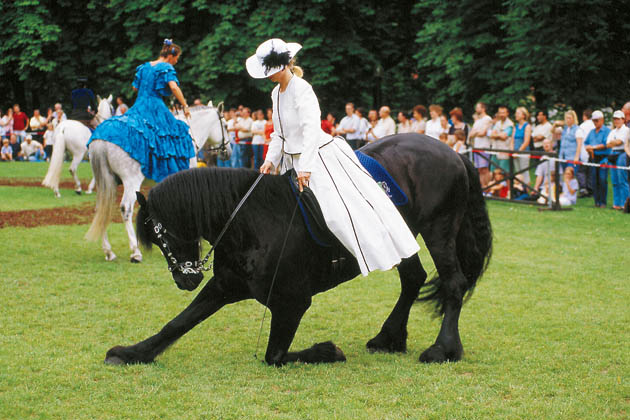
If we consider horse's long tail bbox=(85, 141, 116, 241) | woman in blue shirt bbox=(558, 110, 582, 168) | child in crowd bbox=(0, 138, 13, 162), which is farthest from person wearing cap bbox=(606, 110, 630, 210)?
child in crowd bbox=(0, 138, 13, 162)

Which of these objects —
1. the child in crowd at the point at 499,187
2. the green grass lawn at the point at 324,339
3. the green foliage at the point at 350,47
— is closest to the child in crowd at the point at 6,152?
the green foliage at the point at 350,47

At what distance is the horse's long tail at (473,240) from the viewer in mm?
6188

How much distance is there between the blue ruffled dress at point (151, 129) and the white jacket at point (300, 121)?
404 centimetres

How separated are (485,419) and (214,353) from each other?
2.37 metres

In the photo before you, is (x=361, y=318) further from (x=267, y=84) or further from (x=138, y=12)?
→ (x=138, y=12)

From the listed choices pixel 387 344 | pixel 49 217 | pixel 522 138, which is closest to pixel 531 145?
pixel 522 138

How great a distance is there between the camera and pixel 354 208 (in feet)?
17.4

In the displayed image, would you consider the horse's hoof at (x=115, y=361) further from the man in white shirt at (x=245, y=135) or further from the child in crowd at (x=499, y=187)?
the man in white shirt at (x=245, y=135)

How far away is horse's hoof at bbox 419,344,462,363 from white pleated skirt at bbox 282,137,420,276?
82 centimetres

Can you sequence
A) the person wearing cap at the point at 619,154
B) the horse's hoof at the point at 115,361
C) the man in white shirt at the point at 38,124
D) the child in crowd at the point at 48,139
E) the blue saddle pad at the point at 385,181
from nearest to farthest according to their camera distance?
the horse's hoof at the point at 115,361 < the blue saddle pad at the point at 385,181 < the person wearing cap at the point at 619,154 < the child in crowd at the point at 48,139 < the man in white shirt at the point at 38,124

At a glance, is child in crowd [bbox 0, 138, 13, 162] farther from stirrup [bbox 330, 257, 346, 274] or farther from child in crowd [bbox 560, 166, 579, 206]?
stirrup [bbox 330, 257, 346, 274]

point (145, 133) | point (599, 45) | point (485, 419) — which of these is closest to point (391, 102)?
point (599, 45)

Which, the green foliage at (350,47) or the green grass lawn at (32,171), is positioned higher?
the green foliage at (350,47)

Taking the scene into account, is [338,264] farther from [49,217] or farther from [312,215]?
[49,217]
